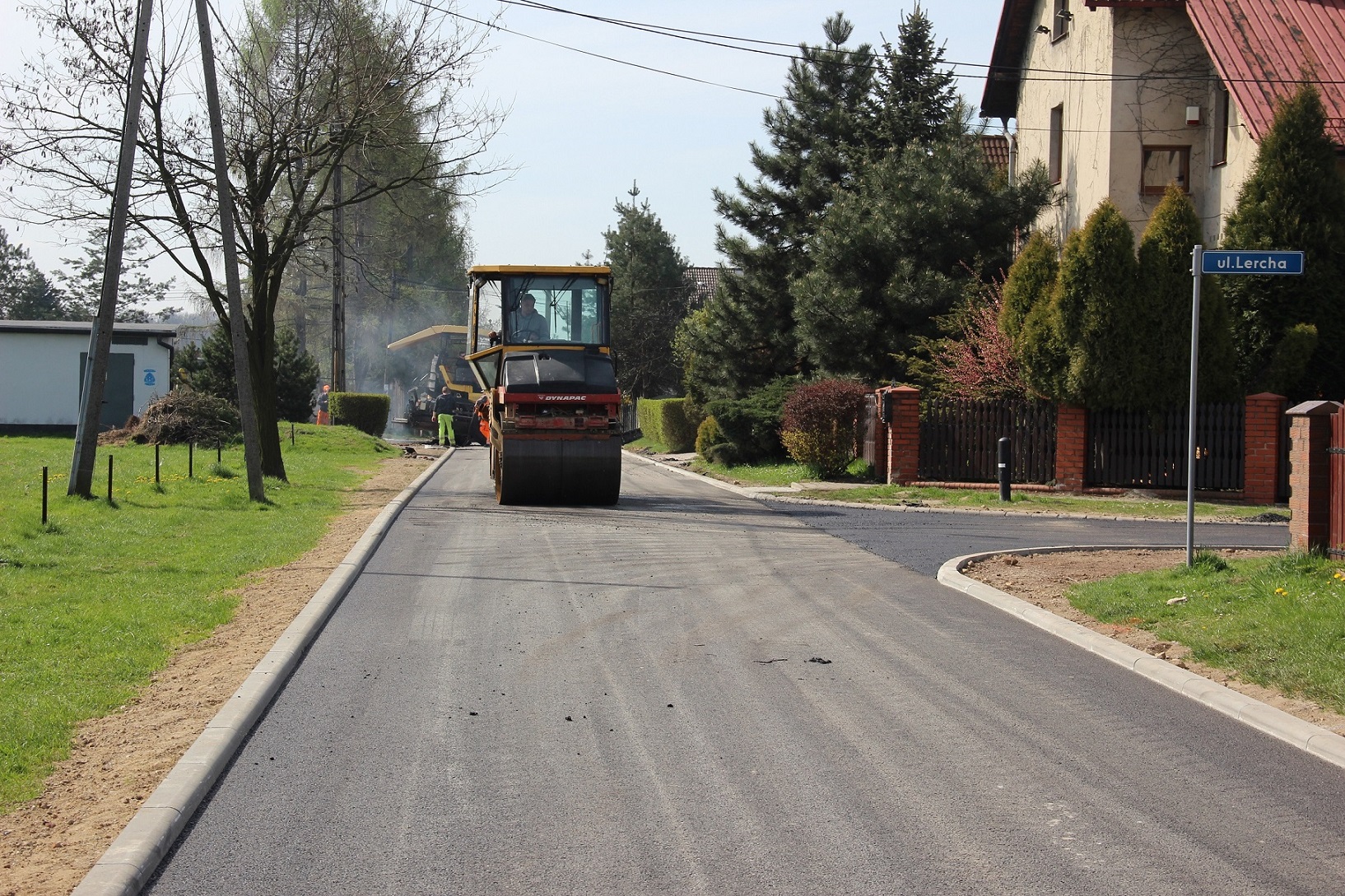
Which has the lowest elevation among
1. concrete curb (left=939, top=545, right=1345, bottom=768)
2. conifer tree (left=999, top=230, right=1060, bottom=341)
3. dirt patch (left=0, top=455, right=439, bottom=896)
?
dirt patch (left=0, top=455, right=439, bottom=896)

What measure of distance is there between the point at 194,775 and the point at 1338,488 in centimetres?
967

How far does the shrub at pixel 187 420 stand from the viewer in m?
32.6

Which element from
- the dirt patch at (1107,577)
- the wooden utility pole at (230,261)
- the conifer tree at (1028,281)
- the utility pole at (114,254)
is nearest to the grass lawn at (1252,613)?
the dirt patch at (1107,577)

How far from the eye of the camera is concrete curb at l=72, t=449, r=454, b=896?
15.3ft

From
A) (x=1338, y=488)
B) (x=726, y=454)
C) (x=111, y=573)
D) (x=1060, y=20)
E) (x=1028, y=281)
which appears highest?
(x=1060, y=20)

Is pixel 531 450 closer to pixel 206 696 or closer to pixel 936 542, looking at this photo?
pixel 936 542

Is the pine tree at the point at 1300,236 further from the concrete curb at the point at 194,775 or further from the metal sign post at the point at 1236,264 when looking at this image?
the concrete curb at the point at 194,775

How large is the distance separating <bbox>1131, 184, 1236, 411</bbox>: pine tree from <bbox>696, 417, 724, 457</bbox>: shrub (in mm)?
12039

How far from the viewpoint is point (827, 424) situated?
2541 cm

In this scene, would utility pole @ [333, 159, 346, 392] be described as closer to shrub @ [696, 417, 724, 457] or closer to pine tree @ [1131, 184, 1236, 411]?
shrub @ [696, 417, 724, 457]

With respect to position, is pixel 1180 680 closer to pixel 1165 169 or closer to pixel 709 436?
pixel 1165 169

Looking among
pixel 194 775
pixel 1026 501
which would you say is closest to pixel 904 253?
pixel 1026 501

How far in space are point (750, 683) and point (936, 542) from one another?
821cm

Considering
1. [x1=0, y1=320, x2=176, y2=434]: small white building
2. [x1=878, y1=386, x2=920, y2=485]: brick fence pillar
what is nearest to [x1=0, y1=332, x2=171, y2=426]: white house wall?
[x1=0, y1=320, x2=176, y2=434]: small white building
